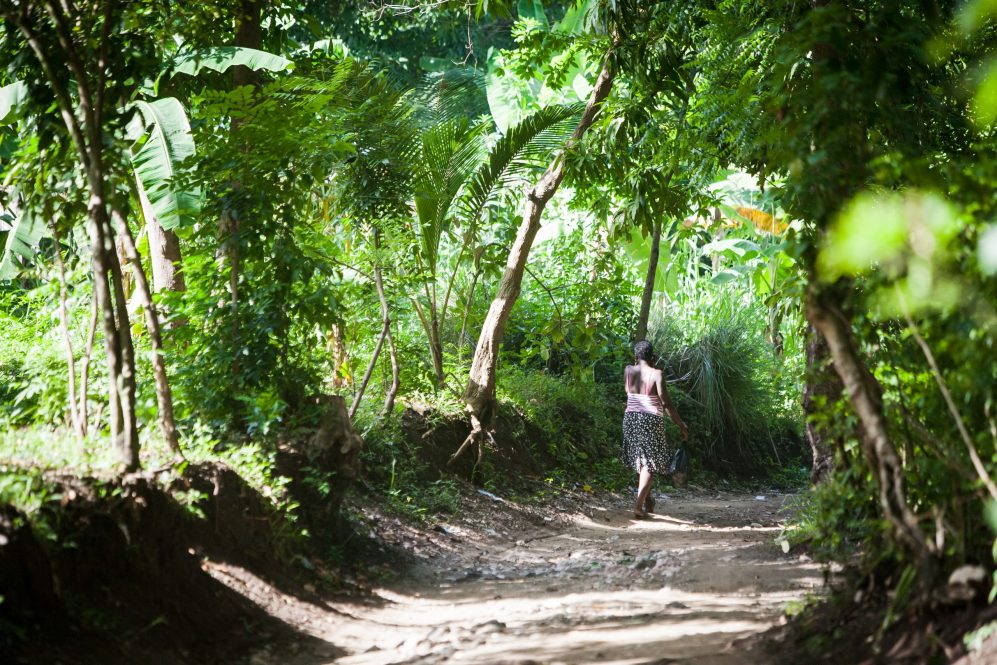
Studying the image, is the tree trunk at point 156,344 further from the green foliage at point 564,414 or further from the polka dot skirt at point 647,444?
the green foliage at point 564,414

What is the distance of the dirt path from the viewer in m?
4.54

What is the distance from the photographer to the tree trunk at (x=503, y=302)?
1052cm

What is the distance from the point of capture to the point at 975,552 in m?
3.49

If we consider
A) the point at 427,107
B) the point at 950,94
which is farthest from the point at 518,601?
the point at 427,107

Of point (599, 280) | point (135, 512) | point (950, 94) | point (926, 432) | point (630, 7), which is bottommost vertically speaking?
point (135, 512)

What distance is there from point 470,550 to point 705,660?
4.57 metres

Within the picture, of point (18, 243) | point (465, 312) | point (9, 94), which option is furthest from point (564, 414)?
point (9, 94)

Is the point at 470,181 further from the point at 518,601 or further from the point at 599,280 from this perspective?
the point at 518,601

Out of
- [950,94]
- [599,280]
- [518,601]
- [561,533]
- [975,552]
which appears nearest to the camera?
[975,552]

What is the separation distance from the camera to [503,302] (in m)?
10.9

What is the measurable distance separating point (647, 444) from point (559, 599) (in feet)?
14.9

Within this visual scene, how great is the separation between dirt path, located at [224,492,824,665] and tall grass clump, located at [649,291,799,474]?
5.10m

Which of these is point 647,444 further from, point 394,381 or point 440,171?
point 440,171

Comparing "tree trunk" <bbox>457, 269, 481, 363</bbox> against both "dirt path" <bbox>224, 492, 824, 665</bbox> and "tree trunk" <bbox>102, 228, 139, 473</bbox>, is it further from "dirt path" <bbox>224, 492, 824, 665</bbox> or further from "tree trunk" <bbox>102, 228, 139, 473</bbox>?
"tree trunk" <bbox>102, 228, 139, 473</bbox>
